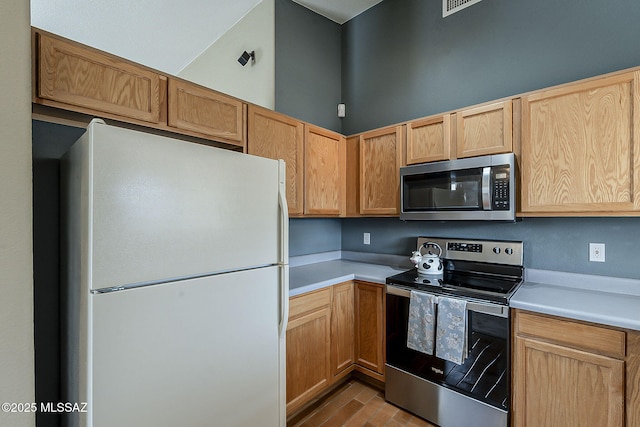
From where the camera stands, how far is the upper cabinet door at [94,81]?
47.7 inches

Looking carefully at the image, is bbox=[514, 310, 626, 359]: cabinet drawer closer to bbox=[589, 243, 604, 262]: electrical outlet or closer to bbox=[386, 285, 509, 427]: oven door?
bbox=[386, 285, 509, 427]: oven door

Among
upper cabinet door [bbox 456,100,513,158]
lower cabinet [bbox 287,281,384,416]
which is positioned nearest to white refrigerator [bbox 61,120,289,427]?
lower cabinet [bbox 287,281,384,416]

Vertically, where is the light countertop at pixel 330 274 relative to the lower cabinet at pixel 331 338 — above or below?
above

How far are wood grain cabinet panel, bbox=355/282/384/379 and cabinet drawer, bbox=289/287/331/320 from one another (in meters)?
0.32

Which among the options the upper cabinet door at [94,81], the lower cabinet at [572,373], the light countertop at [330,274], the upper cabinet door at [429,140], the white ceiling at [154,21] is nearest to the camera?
the upper cabinet door at [94,81]

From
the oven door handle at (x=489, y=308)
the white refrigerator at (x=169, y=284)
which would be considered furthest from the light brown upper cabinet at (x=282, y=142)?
the oven door handle at (x=489, y=308)

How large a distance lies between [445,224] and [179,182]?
2.06m

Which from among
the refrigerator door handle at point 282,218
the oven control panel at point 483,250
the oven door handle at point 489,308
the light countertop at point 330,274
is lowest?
the oven door handle at point 489,308

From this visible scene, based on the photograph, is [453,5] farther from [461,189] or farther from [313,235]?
[313,235]

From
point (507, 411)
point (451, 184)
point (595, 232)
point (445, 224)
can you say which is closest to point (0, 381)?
point (507, 411)

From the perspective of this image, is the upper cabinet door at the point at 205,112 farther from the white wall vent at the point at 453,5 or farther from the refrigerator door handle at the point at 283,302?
the white wall vent at the point at 453,5

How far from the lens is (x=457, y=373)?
1.78 m

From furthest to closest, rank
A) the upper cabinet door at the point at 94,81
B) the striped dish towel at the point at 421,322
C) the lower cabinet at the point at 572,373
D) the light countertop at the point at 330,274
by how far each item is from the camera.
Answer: the light countertop at the point at 330,274 → the striped dish towel at the point at 421,322 → the lower cabinet at the point at 572,373 → the upper cabinet door at the point at 94,81

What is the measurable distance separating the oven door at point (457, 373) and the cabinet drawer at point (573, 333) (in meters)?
0.10
